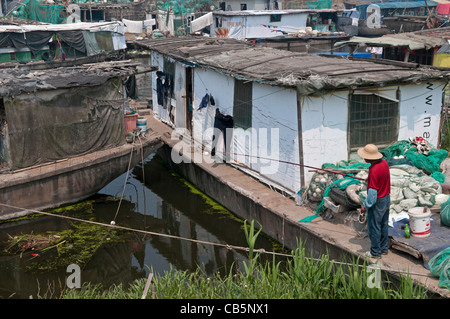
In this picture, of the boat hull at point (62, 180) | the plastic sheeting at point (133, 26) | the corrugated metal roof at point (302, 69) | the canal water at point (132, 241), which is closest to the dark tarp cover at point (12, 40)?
the plastic sheeting at point (133, 26)

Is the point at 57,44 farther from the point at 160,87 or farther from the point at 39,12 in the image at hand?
the point at 160,87

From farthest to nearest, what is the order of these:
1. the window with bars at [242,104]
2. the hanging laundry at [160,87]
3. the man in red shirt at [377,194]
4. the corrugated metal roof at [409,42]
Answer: the hanging laundry at [160,87], the corrugated metal roof at [409,42], the window with bars at [242,104], the man in red shirt at [377,194]

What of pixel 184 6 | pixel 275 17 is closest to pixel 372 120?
pixel 275 17

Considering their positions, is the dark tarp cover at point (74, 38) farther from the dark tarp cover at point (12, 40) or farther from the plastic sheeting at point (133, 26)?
the plastic sheeting at point (133, 26)

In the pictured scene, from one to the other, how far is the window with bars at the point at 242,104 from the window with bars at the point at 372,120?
2393 mm

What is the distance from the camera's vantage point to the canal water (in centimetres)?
970

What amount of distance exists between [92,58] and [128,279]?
20195mm

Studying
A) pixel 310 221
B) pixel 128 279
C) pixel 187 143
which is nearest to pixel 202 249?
pixel 128 279

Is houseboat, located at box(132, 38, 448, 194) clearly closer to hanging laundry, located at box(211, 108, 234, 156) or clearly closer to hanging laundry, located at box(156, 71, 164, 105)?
hanging laundry, located at box(211, 108, 234, 156)

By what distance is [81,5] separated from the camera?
37281mm

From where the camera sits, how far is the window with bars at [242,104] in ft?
38.6

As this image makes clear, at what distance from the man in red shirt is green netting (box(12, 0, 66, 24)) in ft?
110

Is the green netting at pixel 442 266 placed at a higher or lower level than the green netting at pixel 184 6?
lower

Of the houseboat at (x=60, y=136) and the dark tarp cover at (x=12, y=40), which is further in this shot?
the dark tarp cover at (x=12, y=40)
